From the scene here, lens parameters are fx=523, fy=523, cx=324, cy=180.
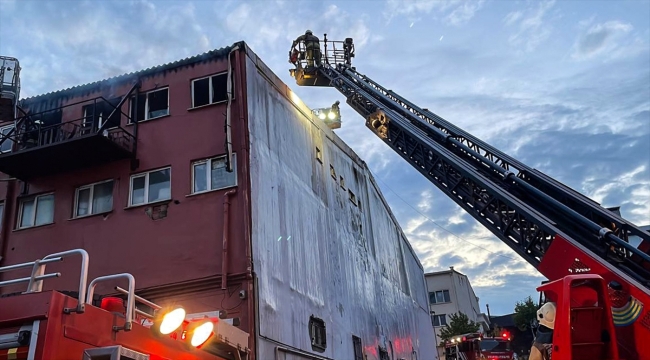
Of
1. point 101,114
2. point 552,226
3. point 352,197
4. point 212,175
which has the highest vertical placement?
point 101,114

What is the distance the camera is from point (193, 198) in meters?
15.1

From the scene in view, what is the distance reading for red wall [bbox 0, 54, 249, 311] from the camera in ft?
47.1

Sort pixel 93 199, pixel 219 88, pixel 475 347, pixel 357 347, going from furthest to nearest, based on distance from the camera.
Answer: pixel 475 347, pixel 357 347, pixel 219 88, pixel 93 199

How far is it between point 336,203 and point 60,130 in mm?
10637

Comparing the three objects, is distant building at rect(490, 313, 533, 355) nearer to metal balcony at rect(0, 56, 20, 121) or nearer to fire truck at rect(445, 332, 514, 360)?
fire truck at rect(445, 332, 514, 360)

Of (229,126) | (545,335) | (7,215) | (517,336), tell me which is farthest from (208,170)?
(517,336)

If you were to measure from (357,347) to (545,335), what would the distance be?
1327cm

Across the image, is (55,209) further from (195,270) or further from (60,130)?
(195,270)

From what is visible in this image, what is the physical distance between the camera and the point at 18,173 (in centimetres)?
1702

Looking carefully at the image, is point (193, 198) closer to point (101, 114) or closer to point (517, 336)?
point (101, 114)

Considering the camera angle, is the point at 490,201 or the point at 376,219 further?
the point at 376,219

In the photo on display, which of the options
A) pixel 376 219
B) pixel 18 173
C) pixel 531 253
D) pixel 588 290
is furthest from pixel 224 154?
pixel 376 219

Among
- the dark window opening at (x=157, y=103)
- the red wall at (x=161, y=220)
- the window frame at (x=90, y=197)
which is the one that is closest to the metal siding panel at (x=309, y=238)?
the red wall at (x=161, y=220)

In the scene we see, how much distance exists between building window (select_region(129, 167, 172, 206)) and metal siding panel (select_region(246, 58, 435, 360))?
2815 mm
